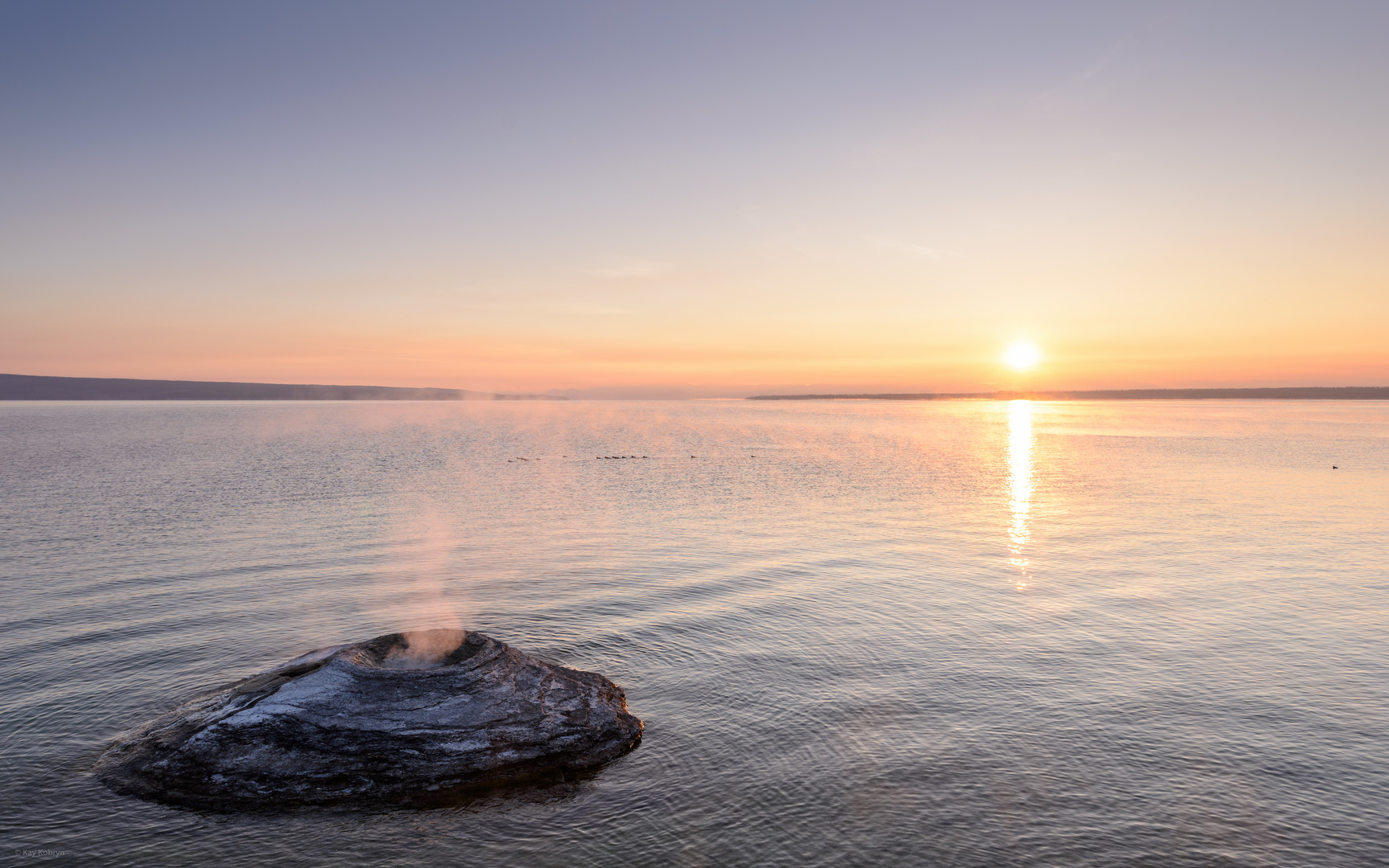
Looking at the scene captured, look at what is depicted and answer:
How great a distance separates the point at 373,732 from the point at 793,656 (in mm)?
11160

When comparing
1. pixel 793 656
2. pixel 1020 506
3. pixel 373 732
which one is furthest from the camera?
pixel 1020 506

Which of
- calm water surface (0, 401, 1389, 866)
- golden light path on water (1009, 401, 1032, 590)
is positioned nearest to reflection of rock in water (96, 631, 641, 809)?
calm water surface (0, 401, 1389, 866)

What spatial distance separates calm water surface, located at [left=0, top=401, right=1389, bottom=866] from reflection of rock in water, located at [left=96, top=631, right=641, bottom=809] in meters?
0.70

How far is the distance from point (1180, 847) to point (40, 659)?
2603 centimetres

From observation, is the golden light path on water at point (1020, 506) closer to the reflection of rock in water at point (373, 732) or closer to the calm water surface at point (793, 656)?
the calm water surface at point (793, 656)

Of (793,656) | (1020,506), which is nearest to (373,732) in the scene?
(793,656)

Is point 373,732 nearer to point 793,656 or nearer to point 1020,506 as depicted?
point 793,656

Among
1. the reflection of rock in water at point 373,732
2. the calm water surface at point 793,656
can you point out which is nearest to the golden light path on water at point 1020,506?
the calm water surface at point 793,656

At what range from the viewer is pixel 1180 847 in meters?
11.6

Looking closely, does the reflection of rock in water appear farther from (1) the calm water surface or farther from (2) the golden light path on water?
(2) the golden light path on water

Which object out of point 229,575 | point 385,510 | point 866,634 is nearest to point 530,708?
point 866,634

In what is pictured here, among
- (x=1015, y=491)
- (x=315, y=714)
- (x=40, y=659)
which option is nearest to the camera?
(x=315, y=714)

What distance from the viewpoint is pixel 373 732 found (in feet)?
47.1

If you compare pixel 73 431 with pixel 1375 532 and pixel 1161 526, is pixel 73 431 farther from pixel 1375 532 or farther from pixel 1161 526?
pixel 1375 532
